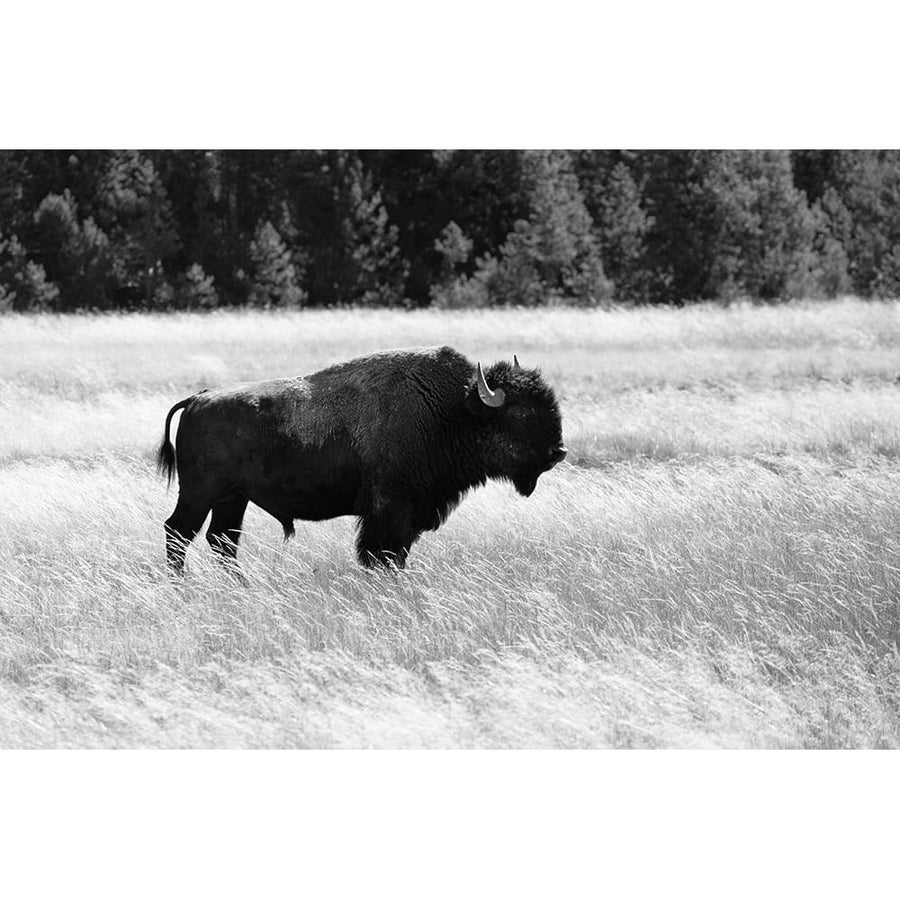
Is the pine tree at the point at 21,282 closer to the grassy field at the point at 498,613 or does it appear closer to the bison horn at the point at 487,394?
the grassy field at the point at 498,613

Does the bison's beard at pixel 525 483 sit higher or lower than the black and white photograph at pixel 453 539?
higher

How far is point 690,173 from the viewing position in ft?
83.3

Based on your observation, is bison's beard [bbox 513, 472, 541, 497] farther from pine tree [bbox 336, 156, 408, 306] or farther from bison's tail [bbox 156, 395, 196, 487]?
pine tree [bbox 336, 156, 408, 306]

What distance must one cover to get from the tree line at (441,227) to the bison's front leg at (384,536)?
10.3 m

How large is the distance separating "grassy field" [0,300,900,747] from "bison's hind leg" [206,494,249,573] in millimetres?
159

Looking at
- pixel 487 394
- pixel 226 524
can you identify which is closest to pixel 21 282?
pixel 226 524

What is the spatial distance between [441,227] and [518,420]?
22.5m

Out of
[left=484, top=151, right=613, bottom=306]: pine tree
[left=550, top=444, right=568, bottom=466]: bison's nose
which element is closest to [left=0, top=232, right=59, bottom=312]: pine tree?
[left=484, top=151, right=613, bottom=306]: pine tree

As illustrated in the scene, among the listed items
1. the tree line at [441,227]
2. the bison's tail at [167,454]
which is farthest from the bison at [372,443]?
the tree line at [441,227]

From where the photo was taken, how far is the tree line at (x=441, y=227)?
1928 cm

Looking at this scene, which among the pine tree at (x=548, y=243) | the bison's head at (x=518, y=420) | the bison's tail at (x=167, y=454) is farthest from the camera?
the pine tree at (x=548, y=243)

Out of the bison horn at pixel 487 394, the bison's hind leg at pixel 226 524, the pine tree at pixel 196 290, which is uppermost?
the bison horn at pixel 487 394

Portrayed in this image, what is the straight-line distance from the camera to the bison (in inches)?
306

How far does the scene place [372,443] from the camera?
7.75 metres
